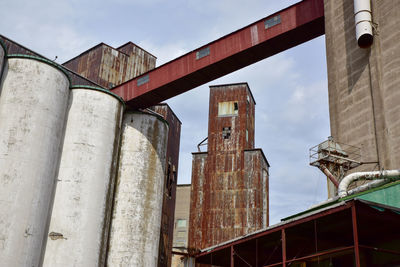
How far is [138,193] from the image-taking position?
22938 mm

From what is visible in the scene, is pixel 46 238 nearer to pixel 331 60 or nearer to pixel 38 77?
pixel 38 77

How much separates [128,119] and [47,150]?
6.73 m

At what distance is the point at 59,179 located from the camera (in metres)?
19.4

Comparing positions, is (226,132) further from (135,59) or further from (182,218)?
(182,218)

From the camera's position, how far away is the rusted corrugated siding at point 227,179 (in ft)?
115

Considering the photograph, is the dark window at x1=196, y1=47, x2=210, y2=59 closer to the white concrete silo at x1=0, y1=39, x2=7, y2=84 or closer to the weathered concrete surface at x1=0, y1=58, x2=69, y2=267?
the weathered concrete surface at x1=0, y1=58, x2=69, y2=267

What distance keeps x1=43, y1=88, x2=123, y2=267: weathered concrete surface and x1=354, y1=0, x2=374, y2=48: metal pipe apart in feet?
42.1

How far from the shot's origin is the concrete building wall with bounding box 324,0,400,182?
2008cm

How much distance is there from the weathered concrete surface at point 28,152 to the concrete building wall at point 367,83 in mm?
14296

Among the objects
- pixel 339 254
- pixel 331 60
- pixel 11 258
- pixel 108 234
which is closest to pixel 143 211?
pixel 108 234

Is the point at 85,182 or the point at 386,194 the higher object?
the point at 85,182

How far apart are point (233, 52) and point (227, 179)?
54.4 ft

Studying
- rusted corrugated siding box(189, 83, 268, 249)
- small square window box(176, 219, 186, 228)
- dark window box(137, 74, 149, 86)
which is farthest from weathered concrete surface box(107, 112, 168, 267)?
small square window box(176, 219, 186, 228)

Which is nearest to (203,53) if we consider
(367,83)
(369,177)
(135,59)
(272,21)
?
(272,21)
